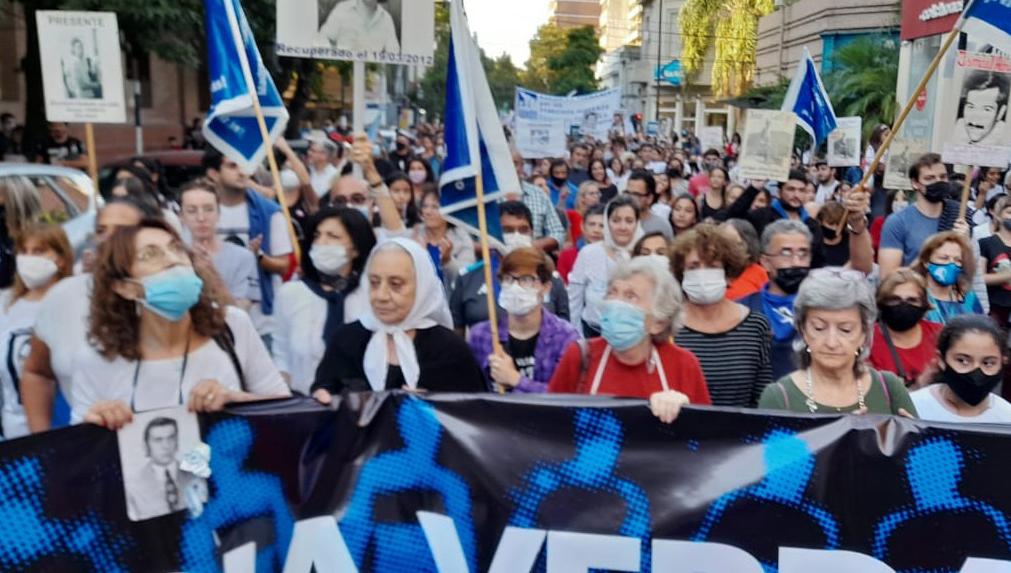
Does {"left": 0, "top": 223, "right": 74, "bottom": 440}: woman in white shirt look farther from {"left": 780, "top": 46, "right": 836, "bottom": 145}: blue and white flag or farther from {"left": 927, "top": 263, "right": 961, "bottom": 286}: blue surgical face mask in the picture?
{"left": 780, "top": 46, "right": 836, "bottom": 145}: blue and white flag

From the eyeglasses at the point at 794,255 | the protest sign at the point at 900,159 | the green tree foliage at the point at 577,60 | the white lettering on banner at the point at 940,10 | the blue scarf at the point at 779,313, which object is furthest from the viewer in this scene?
the green tree foliage at the point at 577,60

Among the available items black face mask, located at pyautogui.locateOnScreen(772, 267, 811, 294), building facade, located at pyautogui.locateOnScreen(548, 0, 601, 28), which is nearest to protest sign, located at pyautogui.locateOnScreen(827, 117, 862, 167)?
black face mask, located at pyautogui.locateOnScreen(772, 267, 811, 294)

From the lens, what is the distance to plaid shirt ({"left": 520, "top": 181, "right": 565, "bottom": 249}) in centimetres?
834

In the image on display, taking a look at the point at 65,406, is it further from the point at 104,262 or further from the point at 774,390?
the point at 774,390

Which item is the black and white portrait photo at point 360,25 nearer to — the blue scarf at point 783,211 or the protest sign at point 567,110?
the blue scarf at point 783,211

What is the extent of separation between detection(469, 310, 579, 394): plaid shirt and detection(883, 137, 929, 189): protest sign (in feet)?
16.4

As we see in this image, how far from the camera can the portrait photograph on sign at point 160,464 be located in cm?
306

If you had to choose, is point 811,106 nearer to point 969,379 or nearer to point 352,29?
point 352,29

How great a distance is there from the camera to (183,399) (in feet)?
10.6

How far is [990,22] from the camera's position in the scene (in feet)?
19.6

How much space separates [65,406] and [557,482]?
1682 mm

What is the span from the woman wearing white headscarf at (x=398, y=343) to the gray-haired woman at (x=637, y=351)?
15.0 inches

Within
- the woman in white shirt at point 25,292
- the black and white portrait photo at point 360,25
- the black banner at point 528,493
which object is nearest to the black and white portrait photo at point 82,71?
the black and white portrait photo at point 360,25

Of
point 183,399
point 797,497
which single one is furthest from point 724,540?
point 183,399
